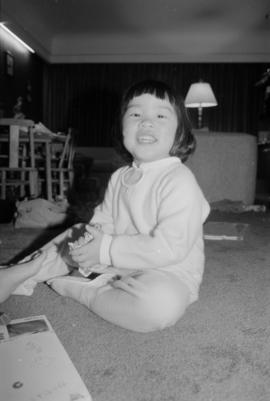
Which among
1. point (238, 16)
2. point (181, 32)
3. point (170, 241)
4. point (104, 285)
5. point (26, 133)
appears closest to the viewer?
point (170, 241)

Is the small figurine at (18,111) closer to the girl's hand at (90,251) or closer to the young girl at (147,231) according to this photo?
the young girl at (147,231)

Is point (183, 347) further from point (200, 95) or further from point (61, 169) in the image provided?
point (200, 95)

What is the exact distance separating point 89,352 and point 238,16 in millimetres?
5533

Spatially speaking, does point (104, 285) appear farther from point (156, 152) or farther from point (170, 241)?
point (156, 152)

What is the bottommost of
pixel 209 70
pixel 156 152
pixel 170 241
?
pixel 170 241

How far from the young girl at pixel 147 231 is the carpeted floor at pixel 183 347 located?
0.05 metres

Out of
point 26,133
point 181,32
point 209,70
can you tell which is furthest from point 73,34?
point 26,133

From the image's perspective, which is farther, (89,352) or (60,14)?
(60,14)

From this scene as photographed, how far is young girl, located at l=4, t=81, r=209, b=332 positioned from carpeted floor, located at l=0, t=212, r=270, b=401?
0.15 feet

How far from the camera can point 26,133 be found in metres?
3.69

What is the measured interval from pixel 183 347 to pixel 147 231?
11.4 inches

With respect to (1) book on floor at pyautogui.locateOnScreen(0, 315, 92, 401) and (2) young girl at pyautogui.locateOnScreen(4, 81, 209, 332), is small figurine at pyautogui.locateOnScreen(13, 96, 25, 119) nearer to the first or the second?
(2) young girl at pyautogui.locateOnScreen(4, 81, 209, 332)

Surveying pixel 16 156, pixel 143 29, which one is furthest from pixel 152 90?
pixel 143 29

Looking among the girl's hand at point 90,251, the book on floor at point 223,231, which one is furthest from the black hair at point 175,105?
the book on floor at point 223,231
